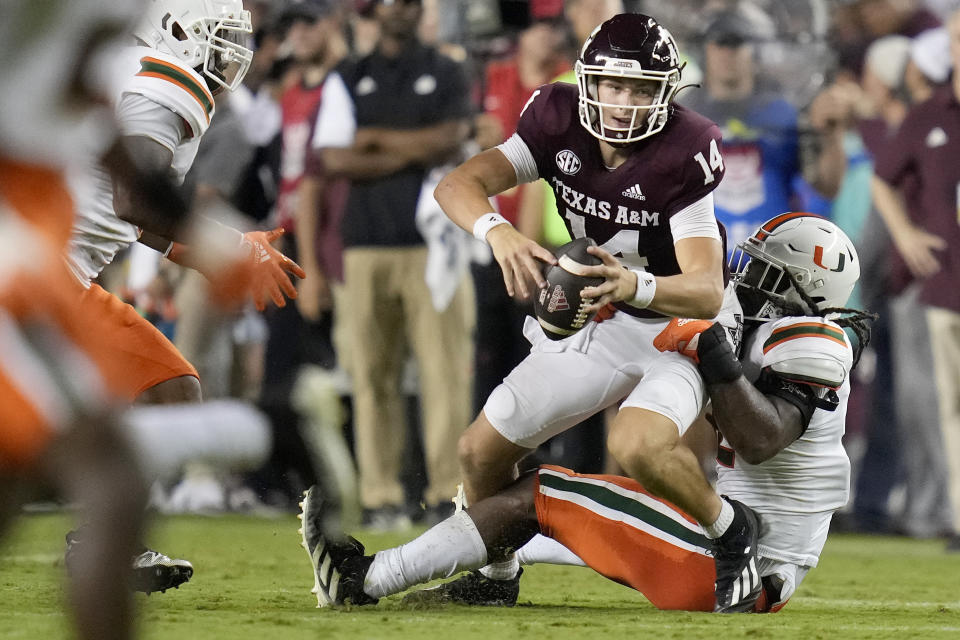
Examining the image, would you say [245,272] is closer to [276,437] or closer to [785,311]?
[276,437]

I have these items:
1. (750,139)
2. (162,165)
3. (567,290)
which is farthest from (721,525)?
(750,139)

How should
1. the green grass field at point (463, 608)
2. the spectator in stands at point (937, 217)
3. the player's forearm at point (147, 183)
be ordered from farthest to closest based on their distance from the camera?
1. the spectator in stands at point (937, 217)
2. the green grass field at point (463, 608)
3. the player's forearm at point (147, 183)

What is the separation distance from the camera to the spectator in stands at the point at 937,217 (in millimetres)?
7348

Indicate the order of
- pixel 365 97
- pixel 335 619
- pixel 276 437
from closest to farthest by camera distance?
1. pixel 276 437
2. pixel 335 619
3. pixel 365 97

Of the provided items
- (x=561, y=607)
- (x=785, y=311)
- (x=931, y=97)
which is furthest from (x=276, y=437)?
(x=931, y=97)

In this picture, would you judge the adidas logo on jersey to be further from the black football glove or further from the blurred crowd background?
the blurred crowd background

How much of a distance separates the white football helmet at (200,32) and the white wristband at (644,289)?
1449mm

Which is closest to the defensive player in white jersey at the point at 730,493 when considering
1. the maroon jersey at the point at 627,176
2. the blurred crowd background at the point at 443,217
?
the maroon jersey at the point at 627,176

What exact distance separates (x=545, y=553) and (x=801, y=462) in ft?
2.78

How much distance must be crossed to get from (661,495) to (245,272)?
1.89 m

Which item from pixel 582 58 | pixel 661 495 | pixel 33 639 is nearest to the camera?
pixel 33 639

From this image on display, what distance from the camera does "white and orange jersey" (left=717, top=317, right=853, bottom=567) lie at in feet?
14.8

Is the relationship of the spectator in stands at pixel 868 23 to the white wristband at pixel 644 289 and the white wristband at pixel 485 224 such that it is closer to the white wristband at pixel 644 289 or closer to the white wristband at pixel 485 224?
the white wristband at pixel 485 224

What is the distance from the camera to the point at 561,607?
4695 mm
